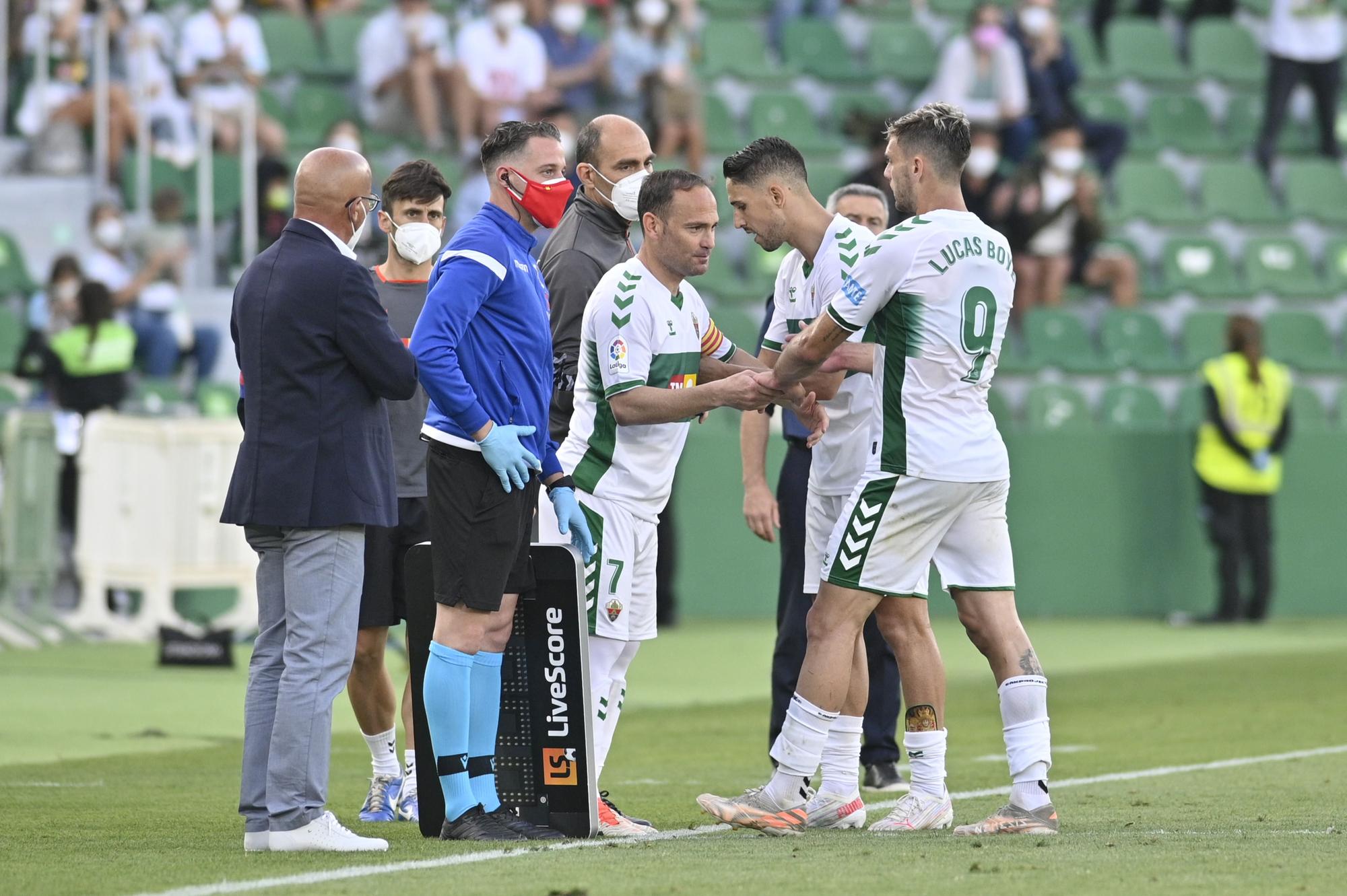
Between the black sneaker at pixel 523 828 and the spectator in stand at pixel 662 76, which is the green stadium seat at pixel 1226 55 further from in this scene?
the black sneaker at pixel 523 828

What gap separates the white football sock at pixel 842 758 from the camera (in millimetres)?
6559

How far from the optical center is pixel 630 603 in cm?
643

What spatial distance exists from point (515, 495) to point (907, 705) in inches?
57.7

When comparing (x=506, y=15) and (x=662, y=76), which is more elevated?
(x=506, y=15)

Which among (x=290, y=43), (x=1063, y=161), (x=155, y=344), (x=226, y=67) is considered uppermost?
(x=290, y=43)

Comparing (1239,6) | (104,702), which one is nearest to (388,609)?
(104,702)

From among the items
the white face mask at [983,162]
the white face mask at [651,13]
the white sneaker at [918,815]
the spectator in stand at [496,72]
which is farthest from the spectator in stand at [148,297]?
the white sneaker at [918,815]

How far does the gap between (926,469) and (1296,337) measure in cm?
1328

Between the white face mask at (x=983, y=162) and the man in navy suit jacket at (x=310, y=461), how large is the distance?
12878 millimetres

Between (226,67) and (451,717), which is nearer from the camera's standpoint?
(451,717)

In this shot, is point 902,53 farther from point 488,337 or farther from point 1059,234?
point 488,337

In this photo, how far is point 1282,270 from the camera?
747 inches

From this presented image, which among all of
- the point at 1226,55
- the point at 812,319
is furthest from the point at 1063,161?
the point at 812,319

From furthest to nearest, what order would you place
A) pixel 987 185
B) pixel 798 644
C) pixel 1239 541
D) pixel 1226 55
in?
pixel 1226 55 < pixel 987 185 < pixel 1239 541 < pixel 798 644
